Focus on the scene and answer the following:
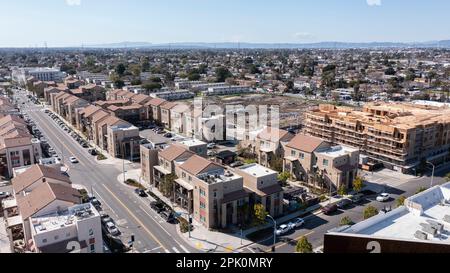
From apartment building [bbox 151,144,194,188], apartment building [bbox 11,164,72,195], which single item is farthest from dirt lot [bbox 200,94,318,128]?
apartment building [bbox 11,164,72,195]

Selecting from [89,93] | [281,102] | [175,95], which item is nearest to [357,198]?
[281,102]

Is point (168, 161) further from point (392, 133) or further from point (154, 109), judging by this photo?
point (154, 109)

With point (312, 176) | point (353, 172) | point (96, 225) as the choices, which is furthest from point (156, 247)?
point (353, 172)

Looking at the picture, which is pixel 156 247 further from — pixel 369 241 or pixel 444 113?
pixel 444 113

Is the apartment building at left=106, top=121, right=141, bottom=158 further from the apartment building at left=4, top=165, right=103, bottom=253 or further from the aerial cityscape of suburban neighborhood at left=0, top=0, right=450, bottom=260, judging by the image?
the apartment building at left=4, top=165, right=103, bottom=253

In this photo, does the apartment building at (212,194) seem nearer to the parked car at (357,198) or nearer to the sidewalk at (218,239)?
the sidewalk at (218,239)

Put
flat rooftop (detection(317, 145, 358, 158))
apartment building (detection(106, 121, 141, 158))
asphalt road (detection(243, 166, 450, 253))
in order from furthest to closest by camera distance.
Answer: apartment building (detection(106, 121, 141, 158)), flat rooftop (detection(317, 145, 358, 158)), asphalt road (detection(243, 166, 450, 253))

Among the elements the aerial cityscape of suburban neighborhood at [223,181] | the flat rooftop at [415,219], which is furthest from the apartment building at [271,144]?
the flat rooftop at [415,219]
